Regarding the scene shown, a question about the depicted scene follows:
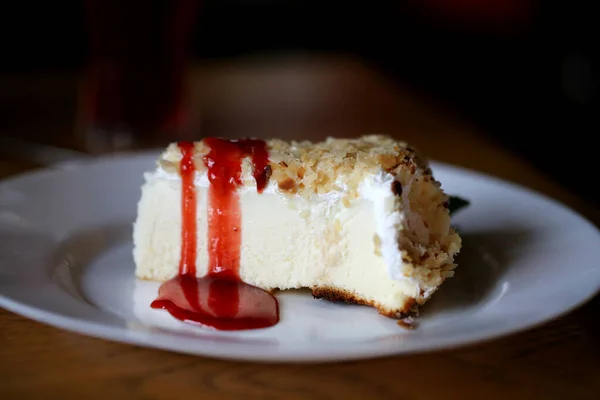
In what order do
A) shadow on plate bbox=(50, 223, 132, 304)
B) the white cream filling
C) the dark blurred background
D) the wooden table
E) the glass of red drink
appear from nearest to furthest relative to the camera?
the wooden table → the white cream filling → shadow on plate bbox=(50, 223, 132, 304) → the glass of red drink → the dark blurred background

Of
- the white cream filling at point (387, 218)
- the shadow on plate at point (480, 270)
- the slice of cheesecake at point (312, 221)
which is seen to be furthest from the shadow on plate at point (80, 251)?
the shadow on plate at point (480, 270)

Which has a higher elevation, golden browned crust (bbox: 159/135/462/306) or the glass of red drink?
the glass of red drink

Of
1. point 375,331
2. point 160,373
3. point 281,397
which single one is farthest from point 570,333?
point 160,373

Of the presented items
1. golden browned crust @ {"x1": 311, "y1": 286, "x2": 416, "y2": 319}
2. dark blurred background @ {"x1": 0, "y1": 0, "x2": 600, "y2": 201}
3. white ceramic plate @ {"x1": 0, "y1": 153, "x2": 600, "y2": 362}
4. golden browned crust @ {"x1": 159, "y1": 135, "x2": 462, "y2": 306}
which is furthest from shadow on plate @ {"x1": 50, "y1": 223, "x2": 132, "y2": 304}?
dark blurred background @ {"x1": 0, "y1": 0, "x2": 600, "y2": 201}

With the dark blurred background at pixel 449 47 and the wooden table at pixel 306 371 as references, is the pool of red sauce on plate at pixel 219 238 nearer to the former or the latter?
the wooden table at pixel 306 371

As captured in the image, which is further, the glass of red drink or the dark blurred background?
the dark blurred background

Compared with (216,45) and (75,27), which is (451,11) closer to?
(216,45)

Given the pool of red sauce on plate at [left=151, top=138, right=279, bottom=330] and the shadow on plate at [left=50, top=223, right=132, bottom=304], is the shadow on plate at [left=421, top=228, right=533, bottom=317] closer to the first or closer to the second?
the pool of red sauce on plate at [left=151, top=138, right=279, bottom=330]

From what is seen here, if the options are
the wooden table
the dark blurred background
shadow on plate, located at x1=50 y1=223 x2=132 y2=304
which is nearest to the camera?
the wooden table
